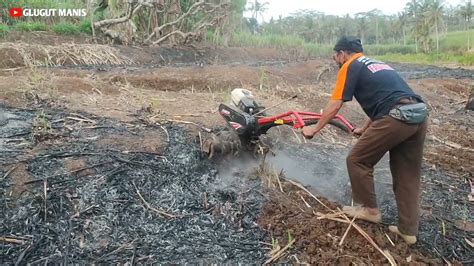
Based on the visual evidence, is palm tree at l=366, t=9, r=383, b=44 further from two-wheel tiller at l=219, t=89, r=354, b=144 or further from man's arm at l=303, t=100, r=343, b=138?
man's arm at l=303, t=100, r=343, b=138

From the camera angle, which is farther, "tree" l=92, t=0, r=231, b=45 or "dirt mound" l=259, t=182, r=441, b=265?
"tree" l=92, t=0, r=231, b=45

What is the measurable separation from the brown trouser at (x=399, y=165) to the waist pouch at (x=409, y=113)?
0.28 feet

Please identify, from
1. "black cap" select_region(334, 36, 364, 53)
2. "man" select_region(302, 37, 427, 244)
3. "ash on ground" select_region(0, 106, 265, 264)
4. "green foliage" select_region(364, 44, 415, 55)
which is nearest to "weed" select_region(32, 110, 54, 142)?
"ash on ground" select_region(0, 106, 265, 264)

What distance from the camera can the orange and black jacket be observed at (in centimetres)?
390

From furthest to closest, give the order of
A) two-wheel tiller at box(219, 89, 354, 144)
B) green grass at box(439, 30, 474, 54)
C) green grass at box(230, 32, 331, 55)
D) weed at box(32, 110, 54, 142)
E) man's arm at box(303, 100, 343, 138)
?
green grass at box(439, 30, 474, 54)
green grass at box(230, 32, 331, 55)
two-wheel tiller at box(219, 89, 354, 144)
weed at box(32, 110, 54, 142)
man's arm at box(303, 100, 343, 138)

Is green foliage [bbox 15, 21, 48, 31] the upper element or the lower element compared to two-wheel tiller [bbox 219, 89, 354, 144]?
upper

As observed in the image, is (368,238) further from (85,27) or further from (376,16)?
(376,16)

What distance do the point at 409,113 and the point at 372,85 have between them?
42 cm

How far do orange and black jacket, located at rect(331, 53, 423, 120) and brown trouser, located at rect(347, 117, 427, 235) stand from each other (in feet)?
0.56

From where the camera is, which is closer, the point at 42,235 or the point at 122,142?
the point at 42,235

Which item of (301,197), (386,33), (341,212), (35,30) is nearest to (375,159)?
(341,212)

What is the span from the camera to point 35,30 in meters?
15.4

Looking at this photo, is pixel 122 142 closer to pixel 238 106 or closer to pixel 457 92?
pixel 238 106

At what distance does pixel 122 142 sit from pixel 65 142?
62 centimetres
